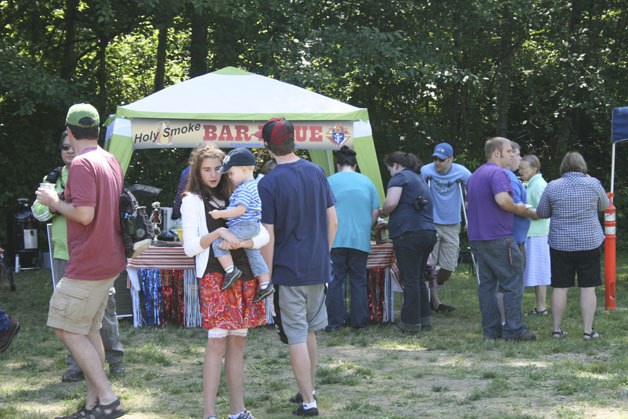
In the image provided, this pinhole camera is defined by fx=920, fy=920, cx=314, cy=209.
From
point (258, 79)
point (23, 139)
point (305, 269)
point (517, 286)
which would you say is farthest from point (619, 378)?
point (23, 139)

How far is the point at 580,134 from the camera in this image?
1864 cm

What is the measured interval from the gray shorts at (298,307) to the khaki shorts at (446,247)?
4.09 m

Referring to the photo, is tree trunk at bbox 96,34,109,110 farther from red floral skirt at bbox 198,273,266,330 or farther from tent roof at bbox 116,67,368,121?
red floral skirt at bbox 198,273,266,330

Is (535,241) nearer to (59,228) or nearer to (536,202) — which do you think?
(536,202)

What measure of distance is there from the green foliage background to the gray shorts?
773 centimetres

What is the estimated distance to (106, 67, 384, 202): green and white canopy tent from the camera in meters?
8.35

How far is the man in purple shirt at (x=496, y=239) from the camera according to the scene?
7.32 m

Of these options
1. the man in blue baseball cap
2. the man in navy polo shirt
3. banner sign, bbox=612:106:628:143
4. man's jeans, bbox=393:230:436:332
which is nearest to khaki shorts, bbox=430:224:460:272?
the man in blue baseball cap

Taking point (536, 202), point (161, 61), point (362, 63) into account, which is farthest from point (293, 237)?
point (161, 61)

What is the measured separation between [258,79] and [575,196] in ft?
11.6

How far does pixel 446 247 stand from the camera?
9.03m

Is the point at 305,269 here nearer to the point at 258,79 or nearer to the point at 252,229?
the point at 252,229

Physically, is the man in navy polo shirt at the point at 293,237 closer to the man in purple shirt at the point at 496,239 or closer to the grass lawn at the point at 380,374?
the grass lawn at the point at 380,374

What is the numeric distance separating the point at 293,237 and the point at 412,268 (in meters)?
3.16
